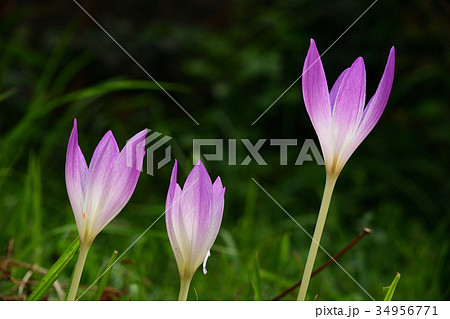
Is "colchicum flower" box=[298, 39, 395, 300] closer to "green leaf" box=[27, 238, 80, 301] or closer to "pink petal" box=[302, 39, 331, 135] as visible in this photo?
"pink petal" box=[302, 39, 331, 135]

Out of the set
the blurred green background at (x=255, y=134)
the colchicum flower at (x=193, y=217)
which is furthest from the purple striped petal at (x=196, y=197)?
the blurred green background at (x=255, y=134)

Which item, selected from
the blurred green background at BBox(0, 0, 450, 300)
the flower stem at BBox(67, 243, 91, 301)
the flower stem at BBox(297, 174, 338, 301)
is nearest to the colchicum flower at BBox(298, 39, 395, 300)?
the flower stem at BBox(297, 174, 338, 301)

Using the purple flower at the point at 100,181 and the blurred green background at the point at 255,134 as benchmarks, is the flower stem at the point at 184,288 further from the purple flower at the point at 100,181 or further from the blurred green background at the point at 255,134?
the blurred green background at the point at 255,134

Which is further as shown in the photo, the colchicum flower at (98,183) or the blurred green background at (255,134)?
the blurred green background at (255,134)

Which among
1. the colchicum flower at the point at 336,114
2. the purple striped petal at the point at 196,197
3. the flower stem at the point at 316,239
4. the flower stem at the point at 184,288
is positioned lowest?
the flower stem at the point at 184,288

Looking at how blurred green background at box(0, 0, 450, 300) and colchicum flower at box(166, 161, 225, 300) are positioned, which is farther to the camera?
blurred green background at box(0, 0, 450, 300)
